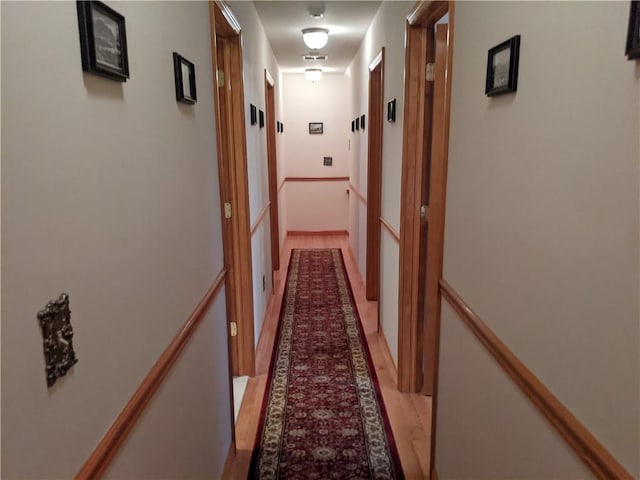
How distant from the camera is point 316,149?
701 centimetres

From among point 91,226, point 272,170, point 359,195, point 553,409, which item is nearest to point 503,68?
point 553,409

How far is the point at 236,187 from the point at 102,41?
1807 millimetres

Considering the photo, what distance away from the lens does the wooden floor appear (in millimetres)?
2193

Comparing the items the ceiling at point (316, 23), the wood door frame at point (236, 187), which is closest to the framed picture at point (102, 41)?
the wood door frame at point (236, 187)

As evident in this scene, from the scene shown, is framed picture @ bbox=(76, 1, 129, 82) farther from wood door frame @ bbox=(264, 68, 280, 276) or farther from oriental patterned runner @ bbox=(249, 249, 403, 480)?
wood door frame @ bbox=(264, 68, 280, 276)

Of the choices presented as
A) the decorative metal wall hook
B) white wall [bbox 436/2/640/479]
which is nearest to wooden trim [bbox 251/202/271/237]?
white wall [bbox 436/2/640/479]

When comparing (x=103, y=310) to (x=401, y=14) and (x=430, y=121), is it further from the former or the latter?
(x=401, y=14)

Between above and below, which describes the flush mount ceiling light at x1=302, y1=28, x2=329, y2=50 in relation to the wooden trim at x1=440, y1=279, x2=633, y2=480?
above

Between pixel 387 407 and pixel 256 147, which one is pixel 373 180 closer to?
pixel 256 147

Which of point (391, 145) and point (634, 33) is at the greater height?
point (634, 33)

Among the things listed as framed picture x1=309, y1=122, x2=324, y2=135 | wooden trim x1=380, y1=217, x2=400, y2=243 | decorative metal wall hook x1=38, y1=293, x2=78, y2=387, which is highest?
framed picture x1=309, y1=122, x2=324, y2=135

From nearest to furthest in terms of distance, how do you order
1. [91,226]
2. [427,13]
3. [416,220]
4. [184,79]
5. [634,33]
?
1. [634,33]
2. [91,226]
3. [184,79]
4. [427,13]
5. [416,220]

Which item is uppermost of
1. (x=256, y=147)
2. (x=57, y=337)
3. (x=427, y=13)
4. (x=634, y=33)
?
Answer: (x=427, y=13)

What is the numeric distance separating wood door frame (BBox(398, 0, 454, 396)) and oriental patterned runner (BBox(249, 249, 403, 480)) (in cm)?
32
